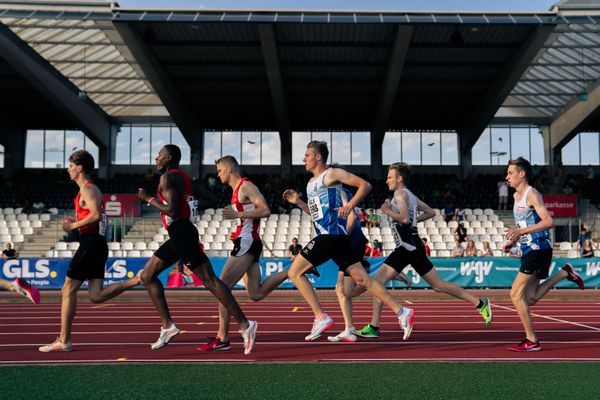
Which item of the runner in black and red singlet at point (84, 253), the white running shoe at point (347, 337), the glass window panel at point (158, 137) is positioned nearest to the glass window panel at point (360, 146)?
the glass window panel at point (158, 137)

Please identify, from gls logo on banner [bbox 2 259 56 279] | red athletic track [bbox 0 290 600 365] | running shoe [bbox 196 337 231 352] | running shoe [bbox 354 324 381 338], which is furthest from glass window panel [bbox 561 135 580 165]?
running shoe [bbox 196 337 231 352]

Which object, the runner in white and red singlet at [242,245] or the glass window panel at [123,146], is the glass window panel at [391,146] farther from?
the runner in white and red singlet at [242,245]

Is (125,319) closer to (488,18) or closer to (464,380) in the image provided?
(464,380)

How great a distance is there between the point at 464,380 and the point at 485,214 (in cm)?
2709

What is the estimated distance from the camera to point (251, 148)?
45594 millimetres

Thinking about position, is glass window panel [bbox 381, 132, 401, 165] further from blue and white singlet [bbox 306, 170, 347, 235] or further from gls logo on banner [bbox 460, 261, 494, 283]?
blue and white singlet [bbox 306, 170, 347, 235]

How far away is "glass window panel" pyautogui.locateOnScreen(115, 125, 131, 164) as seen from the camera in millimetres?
45750

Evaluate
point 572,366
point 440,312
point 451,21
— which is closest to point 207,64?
point 451,21

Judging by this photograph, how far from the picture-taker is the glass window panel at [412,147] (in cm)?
4603

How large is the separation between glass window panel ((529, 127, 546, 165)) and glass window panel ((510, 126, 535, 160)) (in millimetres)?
329

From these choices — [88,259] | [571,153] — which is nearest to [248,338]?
[88,259]

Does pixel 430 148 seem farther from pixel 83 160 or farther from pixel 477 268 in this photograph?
pixel 83 160

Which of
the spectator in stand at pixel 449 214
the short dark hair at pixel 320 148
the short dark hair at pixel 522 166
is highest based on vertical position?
the short dark hair at pixel 320 148

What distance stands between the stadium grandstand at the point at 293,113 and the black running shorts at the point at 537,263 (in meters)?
7.20
